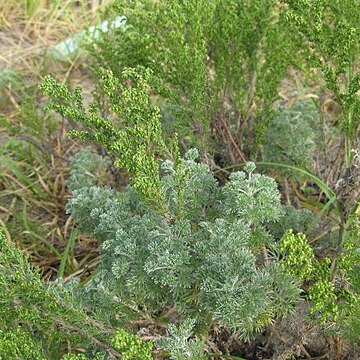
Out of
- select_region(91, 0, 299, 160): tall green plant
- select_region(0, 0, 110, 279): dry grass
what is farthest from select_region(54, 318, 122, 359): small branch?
select_region(91, 0, 299, 160): tall green plant

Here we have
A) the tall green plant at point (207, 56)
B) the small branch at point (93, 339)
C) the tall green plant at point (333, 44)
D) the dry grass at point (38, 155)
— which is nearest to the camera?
the small branch at point (93, 339)

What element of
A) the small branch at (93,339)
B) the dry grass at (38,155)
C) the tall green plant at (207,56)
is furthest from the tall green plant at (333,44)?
the dry grass at (38,155)

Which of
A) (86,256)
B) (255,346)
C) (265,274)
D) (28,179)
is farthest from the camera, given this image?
(28,179)

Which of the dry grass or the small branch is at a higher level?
the dry grass

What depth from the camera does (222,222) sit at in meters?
1.66

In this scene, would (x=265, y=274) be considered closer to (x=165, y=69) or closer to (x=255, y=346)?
(x=255, y=346)

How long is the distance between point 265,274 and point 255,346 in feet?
1.58

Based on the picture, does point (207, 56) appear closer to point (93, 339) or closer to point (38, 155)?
point (38, 155)

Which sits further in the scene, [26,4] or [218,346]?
[26,4]

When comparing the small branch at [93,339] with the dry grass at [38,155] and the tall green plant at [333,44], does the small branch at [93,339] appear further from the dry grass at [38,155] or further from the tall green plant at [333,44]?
the tall green plant at [333,44]

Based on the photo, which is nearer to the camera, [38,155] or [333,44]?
[333,44]

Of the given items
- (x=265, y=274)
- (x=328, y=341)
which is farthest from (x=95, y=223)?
(x=328, y=341)

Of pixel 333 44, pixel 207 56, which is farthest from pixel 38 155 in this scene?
pixel 333 44

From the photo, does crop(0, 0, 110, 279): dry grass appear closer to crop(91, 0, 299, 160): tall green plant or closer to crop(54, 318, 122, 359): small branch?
crop(91, 0, 299, 160): tall green plant
